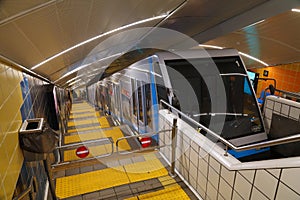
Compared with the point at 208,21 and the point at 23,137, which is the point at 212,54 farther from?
the point at 23,137

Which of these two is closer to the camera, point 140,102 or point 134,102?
point 140,102

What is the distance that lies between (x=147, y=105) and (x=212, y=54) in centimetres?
184

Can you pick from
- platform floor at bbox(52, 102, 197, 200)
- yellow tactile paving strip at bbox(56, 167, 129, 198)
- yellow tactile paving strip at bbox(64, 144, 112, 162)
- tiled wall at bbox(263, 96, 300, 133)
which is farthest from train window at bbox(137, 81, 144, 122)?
tiled wall at bbox(263, 96, 300, 133)

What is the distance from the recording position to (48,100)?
211 inches

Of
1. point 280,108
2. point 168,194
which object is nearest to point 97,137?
point 168,194

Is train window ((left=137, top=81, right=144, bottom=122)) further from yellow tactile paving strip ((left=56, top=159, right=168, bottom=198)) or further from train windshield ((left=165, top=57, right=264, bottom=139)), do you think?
yellow tactile paving strip ((left=56, top=159, right=168, bottom=198))

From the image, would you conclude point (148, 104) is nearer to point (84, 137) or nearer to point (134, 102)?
point (134, 102)

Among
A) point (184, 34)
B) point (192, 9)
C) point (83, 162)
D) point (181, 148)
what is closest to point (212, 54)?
point (192, 9)

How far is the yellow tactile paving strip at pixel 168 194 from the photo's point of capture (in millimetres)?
2709

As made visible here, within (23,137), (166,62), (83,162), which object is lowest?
(83,162)

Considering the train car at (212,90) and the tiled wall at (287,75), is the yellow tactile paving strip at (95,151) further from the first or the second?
the tiled wall at (287,75)

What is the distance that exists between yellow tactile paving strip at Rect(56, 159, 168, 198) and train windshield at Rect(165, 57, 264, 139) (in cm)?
118

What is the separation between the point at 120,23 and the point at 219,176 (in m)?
2.25

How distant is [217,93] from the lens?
12.3 ft
